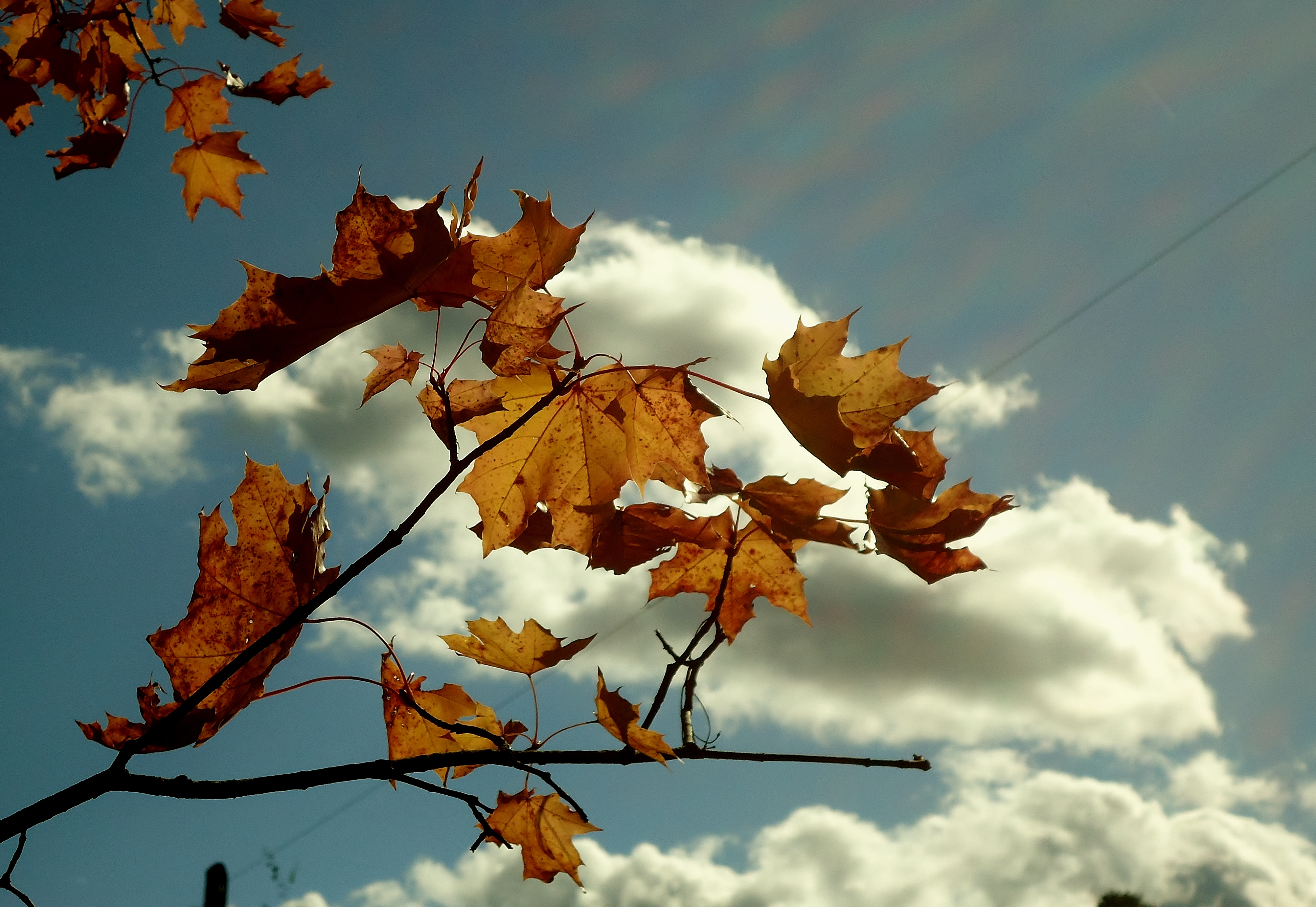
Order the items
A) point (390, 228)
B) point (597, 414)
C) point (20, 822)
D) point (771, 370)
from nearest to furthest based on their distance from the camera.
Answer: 1. point (20, 822)
2. point (390, 228)
3. point (771, 370)
4. point (597, 414)

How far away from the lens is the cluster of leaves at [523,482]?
2.55 ft

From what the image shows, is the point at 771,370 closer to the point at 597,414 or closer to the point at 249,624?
the point at 597,414

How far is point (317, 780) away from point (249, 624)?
9.4 inches

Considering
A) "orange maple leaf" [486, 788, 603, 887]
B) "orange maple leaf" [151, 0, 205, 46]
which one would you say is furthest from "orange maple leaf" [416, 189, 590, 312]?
"orange maple leaf" [151, 0, 205, 46]

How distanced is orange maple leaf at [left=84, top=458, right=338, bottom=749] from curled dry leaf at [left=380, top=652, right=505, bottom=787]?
0.39 feet

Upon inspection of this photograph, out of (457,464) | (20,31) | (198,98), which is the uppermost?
(20,31)

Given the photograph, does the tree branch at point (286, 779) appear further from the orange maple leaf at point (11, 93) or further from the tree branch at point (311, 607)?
the orange maple leaf at point (11, 93)

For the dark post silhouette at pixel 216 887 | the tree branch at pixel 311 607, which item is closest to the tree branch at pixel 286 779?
the tree branch at pixel 311 607

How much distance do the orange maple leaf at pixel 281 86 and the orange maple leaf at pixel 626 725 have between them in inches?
68.2

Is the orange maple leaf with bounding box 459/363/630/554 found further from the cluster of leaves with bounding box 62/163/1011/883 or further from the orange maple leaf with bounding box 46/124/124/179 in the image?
the orange maple leaf with bounding box 46/124/124/179

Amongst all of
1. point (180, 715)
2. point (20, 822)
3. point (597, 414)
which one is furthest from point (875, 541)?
point (20, 822)

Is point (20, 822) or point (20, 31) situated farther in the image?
point (20, 31)

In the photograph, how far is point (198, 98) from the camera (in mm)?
1979

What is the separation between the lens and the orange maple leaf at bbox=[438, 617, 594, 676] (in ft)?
3.23
